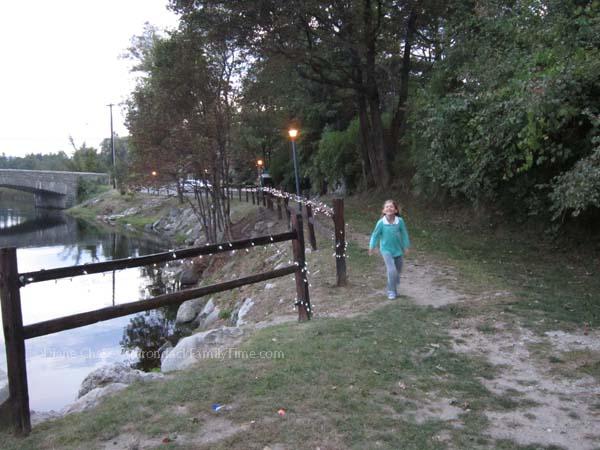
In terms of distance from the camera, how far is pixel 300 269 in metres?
6.13

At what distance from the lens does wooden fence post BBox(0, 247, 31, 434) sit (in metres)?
3.61

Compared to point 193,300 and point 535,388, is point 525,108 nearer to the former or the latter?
point 535,388

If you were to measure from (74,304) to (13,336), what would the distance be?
11.4m

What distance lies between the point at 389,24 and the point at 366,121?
4.39 metres

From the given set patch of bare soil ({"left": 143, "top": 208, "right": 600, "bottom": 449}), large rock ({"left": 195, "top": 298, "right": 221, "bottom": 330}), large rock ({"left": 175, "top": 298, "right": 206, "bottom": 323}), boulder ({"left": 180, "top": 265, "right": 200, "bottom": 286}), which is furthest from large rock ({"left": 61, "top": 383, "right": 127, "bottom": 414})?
boulder ({"left": 180, "top": 265, "right": 200, "bottom": 286})

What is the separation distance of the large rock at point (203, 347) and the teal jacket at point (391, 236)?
235 cm

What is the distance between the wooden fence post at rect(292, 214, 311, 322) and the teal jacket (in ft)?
4.74

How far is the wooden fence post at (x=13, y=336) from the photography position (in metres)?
3.61

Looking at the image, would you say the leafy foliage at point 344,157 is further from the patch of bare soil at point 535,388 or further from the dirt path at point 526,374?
the patch of bare soil at point 535,388

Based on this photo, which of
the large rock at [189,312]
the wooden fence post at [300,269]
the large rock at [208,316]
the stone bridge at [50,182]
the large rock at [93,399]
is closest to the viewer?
the large rock at [93,399]

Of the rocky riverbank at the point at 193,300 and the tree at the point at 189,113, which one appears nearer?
the rocky riverbank at the point at 193,300

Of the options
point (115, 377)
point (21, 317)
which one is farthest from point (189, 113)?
point (21, 317)

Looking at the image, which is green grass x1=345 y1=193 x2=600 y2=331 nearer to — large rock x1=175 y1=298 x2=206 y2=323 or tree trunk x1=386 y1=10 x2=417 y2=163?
large rock x1=175 y1=298 x2=206 y2=323

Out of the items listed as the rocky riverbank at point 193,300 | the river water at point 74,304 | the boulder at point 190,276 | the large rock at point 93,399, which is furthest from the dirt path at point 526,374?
the boulder at point 190,276
